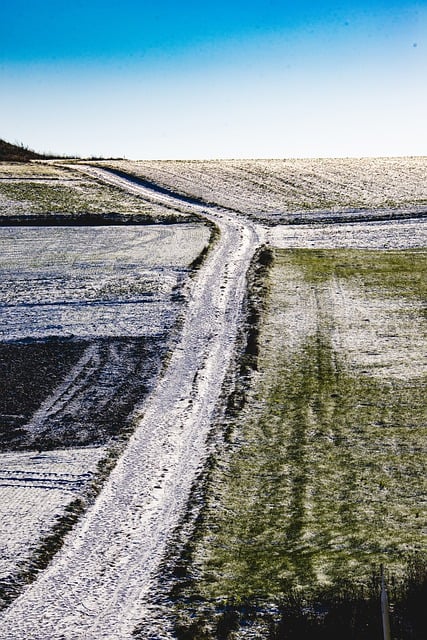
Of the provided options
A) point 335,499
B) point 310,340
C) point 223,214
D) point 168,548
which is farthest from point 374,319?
point 223,214

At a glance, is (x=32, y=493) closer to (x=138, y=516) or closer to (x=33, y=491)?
(x=33, y=491)

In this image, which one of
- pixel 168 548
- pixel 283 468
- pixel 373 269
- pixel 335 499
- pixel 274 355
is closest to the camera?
pixel 168 548

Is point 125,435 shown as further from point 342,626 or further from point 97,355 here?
point 342,626

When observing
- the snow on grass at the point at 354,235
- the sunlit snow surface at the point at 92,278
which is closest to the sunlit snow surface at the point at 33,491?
the sunlit snow surface at the point at 92,278

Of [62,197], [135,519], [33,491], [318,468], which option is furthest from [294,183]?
[135,519]

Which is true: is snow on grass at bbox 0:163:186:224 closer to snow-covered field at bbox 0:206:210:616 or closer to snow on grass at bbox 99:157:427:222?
snow on grass at bbox 99:157:427:222

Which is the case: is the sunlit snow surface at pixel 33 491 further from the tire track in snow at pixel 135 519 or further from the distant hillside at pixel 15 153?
the distant hillside at pixel 15 153
